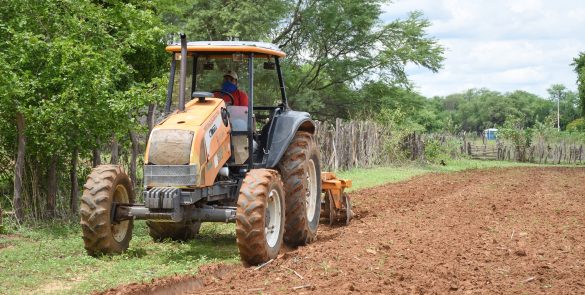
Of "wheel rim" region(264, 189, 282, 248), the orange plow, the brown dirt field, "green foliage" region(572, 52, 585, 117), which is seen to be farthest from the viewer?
"green foliage" region(572, 52, 585, 117)

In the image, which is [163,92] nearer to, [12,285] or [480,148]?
[12,285]

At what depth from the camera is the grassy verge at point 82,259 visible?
7.66 metres

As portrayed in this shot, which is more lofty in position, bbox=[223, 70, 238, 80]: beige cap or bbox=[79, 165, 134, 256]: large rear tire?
bbox=[223, 70, 238, 80]: beige cap

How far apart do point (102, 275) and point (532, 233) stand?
6.09 metres

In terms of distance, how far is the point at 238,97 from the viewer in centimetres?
982

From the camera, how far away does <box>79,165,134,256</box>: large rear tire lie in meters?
8.69

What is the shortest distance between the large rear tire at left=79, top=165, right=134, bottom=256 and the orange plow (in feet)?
12.0

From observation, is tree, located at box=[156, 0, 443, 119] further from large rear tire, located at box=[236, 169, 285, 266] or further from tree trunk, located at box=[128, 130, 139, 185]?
large rear tire, located at box=[236, 169, 285, 266]

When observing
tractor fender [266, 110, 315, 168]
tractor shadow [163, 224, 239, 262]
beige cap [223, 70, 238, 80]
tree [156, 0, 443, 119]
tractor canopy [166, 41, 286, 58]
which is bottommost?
tractor shadow [163, 224, 239, 262]

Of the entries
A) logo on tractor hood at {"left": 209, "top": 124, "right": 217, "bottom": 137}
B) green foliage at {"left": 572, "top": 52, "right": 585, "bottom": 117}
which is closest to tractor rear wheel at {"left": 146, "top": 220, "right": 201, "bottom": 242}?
logo on tractor hood at {"left": 209, "top": 124, "right": 217, "bottom": 137}

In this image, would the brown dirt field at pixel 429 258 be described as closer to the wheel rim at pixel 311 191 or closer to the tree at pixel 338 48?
the wheel rim at pixel 311 191

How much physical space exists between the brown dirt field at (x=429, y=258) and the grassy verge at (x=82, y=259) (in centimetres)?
58

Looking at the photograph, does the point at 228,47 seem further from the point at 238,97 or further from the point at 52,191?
the point at 52,191

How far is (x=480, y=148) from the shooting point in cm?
4631
